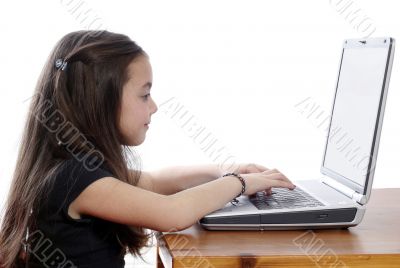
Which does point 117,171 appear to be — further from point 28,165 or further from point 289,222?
point 289,222

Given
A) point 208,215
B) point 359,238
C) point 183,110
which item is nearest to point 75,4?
point 183,110

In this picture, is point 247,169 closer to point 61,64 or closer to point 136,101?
point 136,101

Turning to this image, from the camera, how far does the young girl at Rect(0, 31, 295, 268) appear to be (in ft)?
3.61

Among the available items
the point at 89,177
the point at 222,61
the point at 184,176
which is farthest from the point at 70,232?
the point at 222,61

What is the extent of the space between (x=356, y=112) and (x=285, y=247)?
41 centimetres

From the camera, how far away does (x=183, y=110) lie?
231 cm

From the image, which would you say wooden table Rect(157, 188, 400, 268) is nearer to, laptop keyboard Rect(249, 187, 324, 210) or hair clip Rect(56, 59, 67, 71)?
laptop keyboard Rect(249, 187, 324, 210)

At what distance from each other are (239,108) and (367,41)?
108 centimetres

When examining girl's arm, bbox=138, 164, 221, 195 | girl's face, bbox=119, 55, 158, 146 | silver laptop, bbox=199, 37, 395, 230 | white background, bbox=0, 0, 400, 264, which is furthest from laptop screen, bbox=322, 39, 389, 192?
white background, bbox=0, 0, 400, 264

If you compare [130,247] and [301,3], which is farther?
[301,3]

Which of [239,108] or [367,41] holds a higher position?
[367,41]

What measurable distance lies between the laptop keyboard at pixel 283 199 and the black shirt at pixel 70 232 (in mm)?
306

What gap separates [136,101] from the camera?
1.23m

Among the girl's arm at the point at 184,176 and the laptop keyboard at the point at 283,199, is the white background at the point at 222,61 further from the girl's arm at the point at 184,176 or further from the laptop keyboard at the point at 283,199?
the laptop keyboard at the point at 283,199
